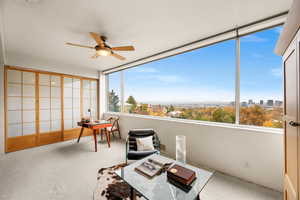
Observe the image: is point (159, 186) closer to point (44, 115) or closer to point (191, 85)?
point (191, 85)

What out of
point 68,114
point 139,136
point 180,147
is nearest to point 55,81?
point 68,114

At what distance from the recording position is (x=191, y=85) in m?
2.91

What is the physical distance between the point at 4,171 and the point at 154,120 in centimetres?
303

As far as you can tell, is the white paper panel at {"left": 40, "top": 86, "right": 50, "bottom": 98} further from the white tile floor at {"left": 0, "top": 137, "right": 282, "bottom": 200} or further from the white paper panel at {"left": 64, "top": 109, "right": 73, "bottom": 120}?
the white tile floor at {"left": 0, "top": 137, "right": 282, "bottom": 200}

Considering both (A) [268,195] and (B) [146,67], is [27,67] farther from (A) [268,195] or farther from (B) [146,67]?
(A) [268,195]

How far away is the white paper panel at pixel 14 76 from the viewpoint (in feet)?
10.7

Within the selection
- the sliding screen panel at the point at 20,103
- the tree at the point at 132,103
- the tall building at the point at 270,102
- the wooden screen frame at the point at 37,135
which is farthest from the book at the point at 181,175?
the sliding screen panel at the point at 20,103

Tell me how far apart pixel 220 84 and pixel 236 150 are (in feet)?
3.98

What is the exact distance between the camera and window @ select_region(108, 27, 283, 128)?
2.00 metres

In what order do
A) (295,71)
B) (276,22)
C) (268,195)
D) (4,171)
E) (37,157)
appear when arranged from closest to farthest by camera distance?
(295,71) < (268,195) < (276,22) < (4,171) < (37,157)

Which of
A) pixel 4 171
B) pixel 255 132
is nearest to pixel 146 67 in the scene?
pixel 255 132

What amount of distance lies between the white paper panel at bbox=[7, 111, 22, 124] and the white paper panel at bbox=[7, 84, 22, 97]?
48 centimetres

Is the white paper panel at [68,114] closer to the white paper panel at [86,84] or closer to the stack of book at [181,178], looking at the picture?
the white paper panel at [86,84]

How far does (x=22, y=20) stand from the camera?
6.23ft
